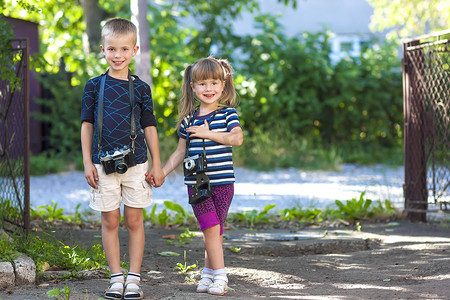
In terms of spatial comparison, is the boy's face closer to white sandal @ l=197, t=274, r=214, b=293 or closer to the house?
white sandal @ l=197, t=274, r=214, b=293

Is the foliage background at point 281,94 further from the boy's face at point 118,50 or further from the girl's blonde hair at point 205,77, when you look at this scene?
the boy's face at point 118,50

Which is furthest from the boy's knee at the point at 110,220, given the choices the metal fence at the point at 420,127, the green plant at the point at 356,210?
the metal fence at the point at 420,127

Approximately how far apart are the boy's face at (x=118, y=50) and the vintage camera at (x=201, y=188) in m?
0.78

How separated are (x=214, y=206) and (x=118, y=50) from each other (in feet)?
3.53

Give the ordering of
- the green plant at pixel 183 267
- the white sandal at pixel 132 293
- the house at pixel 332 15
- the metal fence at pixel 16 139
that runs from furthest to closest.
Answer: the house at pixel 332 15, the metal fence at pixel 16 139, the green plant at pixel 183 267, the white sandal at pixel 132 293

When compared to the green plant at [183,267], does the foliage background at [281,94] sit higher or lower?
higher

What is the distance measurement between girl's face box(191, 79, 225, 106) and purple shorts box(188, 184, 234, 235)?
53 cm

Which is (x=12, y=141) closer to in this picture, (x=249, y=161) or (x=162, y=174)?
(x=162, y=174)

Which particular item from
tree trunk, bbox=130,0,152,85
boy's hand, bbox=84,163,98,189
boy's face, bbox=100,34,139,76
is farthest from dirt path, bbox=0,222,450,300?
tree trunk, bbox=130,0,152,85

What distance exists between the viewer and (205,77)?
12.1 ft

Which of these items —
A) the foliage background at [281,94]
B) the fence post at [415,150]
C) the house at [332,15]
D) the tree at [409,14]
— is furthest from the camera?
the house at [332,15]

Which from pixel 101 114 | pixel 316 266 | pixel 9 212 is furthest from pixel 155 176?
pixel 9 212

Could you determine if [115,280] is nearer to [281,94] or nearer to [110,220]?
[110,220]

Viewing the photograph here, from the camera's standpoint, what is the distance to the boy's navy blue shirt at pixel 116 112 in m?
3.49
